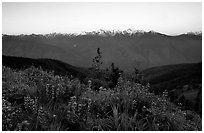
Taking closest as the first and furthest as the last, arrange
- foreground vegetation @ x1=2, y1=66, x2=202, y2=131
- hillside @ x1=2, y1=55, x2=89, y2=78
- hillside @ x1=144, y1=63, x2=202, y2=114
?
foreground vegetation @ x1=2, y1=66, x2=202, y2=131, hillside @ x1=144, y1=63, x2=202, y2=114, hillside @ x1=2, y1=55, x2=89, y2=78

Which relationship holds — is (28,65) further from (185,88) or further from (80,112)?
(185,88)

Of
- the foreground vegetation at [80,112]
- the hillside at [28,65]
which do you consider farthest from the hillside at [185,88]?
the hillside at [28,65]

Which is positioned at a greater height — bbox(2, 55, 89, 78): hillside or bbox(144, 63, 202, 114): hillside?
bbox(2, 55, 89, 78): hillside

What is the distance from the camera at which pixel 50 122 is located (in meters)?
4.81

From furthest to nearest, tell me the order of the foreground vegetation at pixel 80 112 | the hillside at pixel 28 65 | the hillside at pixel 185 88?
the hillside at pixel 28 65 < the hillside at pixel 185 88 < the foreground vegetation at pixel 80 112

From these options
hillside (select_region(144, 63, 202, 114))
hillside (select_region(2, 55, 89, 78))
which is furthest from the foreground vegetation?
hillside (select_region(2, 55, 89, 78))

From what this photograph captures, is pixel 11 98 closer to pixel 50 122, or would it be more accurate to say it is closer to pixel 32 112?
pixel 32 112

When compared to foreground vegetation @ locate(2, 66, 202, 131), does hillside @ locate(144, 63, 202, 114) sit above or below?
below

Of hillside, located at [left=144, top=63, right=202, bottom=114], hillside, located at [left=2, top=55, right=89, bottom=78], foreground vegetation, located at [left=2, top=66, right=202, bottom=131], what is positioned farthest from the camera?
hillside, located at [left=2, top=55, right=89, bottom=78]

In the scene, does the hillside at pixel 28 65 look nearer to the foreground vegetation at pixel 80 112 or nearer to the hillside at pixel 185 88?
the hillside at pixel 185 88

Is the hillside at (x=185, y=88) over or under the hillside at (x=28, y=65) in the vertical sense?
under

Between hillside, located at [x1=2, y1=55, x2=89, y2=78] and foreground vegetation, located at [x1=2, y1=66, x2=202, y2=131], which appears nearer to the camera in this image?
foreground vegetation, located at [x1=2, y1=66, x2=202, y2=131]

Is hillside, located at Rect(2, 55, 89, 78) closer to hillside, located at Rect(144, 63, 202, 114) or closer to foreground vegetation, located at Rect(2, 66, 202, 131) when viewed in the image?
hillside, located at Rect(144, 63, 202, 114)

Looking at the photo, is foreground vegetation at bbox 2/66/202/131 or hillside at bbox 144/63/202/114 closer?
foreground vegetation at bbox 2/66/202/131
